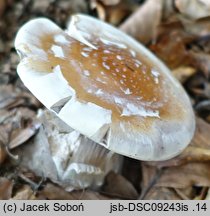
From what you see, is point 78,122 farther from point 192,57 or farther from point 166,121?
point 192,57

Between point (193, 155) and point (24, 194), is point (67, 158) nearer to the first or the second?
point (24, 194)

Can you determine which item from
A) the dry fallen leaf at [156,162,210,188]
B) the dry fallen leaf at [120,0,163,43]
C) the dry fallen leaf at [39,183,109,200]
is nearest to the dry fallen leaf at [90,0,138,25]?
the dry fallen leaf at [120,0,163,43]

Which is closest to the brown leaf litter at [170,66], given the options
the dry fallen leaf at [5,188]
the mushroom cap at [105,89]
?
the dry fallen leaf at [5,188]

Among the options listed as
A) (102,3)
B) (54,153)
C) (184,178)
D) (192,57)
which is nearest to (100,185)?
(54,153)

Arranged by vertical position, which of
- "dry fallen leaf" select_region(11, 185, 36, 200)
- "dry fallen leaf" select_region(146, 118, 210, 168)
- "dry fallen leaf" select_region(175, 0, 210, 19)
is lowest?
"dry fallen leaf" select_region(11, 185, 36, 200)

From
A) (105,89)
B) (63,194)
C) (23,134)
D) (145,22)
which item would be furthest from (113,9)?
(63,194)

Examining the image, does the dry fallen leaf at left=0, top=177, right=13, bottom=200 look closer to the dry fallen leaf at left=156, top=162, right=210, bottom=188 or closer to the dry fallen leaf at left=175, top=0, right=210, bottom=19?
the dry fallen leaf at left=156, top=162, right=210, bottom=188

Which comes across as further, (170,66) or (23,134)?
(170,66)
